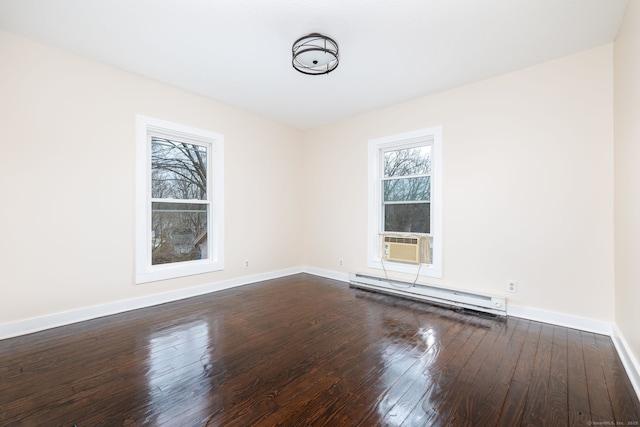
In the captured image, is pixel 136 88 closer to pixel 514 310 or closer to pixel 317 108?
pixel 317 108

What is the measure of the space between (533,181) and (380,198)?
196 cm

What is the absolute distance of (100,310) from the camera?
3.02 meters

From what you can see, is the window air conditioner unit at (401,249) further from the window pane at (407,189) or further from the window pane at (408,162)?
the window pane at (408,162)

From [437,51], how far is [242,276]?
3.92m

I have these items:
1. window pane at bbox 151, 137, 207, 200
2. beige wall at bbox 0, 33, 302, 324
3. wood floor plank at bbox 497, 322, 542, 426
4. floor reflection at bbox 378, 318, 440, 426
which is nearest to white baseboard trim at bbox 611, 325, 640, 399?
wood floor plank at bbox 497, 322, 542, 426

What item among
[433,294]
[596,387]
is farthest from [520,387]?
[433,294]

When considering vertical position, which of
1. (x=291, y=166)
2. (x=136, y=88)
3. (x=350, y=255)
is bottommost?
(x=350, y=255)

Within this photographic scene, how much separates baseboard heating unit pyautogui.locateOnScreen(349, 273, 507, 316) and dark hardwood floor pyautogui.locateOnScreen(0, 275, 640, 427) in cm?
15

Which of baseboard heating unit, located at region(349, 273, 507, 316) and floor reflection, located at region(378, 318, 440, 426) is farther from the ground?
baseboard heating unit, located at region(349, 273, 507, 316)

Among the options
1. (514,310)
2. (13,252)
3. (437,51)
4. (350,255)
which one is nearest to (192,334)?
(13,252)

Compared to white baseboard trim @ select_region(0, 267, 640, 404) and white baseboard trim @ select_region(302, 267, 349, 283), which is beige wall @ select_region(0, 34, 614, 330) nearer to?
white baseboard trim @ select_region(0, 267, 640, 404)

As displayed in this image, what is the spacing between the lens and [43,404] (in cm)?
164

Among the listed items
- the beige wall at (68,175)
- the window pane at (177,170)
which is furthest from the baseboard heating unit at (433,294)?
the window pane at (177,170)

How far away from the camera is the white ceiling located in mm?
2215
